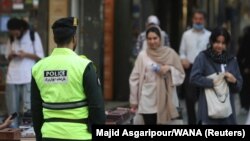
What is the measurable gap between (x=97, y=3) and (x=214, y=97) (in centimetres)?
460

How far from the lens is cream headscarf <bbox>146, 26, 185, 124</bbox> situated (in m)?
9.30

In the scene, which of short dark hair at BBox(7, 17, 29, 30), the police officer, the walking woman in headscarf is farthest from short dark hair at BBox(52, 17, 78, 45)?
short dark hair at BBox(7, 17, 29, 30)

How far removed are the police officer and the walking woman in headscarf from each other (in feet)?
12.9

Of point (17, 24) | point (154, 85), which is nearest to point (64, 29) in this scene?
point (154, 85)

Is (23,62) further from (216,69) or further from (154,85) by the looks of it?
(216,69)

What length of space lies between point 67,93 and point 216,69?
10.2 ft

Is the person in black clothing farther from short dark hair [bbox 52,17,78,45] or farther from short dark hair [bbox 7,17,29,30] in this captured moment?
short dark hair [bbox 52,17,78,45]

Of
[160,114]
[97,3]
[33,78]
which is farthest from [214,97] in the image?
[97,3]

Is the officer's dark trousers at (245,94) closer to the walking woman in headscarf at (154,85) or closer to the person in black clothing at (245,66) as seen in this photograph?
the person in black clothing at (245,66)

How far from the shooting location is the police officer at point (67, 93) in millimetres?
5277

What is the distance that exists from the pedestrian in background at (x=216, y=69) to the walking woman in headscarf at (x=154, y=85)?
4.04 ft

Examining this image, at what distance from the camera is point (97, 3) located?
12039 millimetres

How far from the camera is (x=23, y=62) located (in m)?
10.8

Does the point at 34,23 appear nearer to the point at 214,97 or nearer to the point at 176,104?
the point at 176,104
